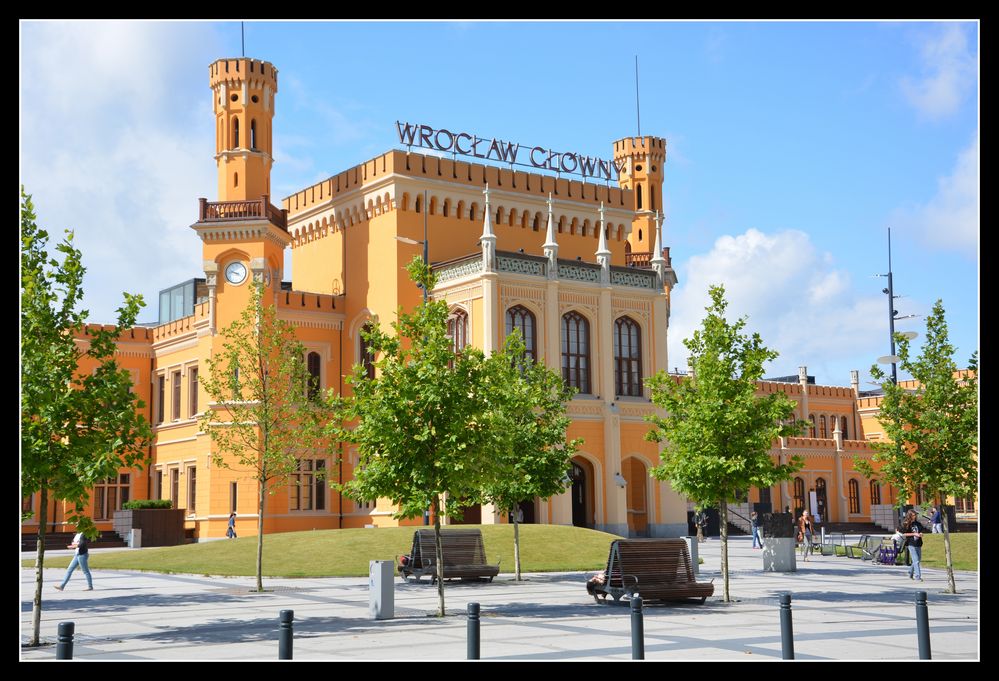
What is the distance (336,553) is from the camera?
33.5m

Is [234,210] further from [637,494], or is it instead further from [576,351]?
[637,494]

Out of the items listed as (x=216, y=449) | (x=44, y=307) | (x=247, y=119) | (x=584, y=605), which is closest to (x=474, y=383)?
(x=584, y=605)

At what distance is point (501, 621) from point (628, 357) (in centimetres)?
3276

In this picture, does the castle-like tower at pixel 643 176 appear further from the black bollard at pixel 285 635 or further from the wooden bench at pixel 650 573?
the black bollard at pixel 285 635

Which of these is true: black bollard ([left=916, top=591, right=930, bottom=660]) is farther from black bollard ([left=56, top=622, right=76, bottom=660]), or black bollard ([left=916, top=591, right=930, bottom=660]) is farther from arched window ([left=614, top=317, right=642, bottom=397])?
arched window ([left=614, top=317, right=642, bottom=397])

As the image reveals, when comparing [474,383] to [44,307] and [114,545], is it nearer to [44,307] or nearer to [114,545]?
[44,307]

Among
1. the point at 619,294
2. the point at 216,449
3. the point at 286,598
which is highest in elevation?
the point at 619,294

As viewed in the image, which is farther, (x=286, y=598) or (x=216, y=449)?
(x=216, y=449)

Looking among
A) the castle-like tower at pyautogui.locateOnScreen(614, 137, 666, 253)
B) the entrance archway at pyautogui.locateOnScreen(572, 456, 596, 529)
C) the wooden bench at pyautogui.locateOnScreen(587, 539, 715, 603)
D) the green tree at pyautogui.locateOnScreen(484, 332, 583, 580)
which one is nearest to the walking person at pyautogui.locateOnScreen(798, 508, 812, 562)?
the entrance archway at pyautogui.locateOnScreen(572, 456, 596, 529)

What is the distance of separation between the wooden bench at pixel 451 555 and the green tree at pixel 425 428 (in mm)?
7046
